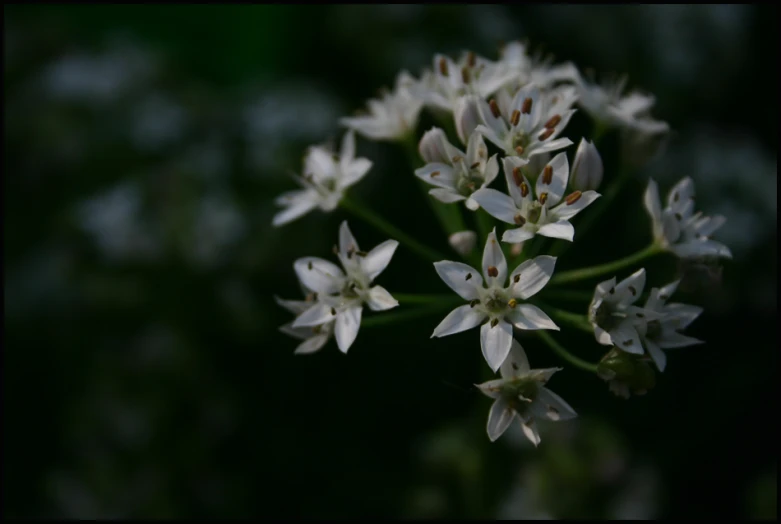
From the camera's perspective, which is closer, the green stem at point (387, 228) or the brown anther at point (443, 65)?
the green stem at point (387, 228)

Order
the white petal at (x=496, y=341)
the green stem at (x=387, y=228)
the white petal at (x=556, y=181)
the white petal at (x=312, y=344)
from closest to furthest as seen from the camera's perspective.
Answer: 1. the white petal at (x=496, y=341)
2. the white petal at (x=556, y=181)
3. the white petal at (x=312, y=344)
4. the green stem at (x=387, y=228)

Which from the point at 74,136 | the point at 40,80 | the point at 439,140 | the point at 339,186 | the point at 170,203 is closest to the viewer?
the point at 439,140

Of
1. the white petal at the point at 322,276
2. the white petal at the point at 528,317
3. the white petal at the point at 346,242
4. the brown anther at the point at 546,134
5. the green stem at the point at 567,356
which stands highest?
the brown anther at the point at 546,134

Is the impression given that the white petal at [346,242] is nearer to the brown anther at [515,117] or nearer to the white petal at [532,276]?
the white petal at [532,276]

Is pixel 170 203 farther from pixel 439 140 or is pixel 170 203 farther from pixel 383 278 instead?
pixel 439 140

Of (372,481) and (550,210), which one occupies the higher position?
(550,210)

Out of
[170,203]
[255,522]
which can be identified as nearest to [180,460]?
[255,522]

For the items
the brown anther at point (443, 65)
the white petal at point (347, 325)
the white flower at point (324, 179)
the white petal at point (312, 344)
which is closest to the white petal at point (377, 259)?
the white petal at point (347, 325)
